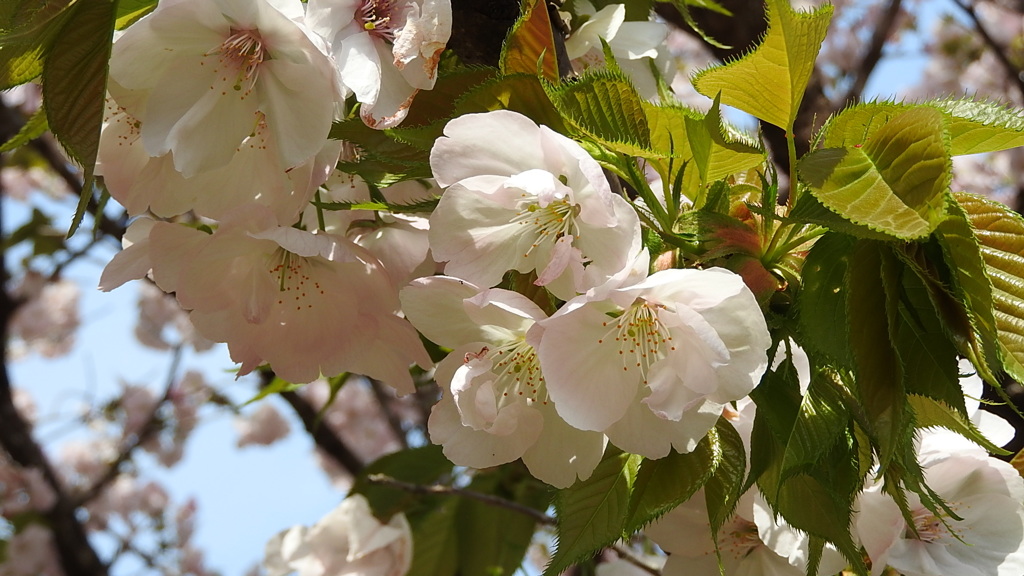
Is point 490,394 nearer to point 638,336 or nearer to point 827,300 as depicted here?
point 638,336

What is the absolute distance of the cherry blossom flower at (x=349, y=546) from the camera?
107 centimetres

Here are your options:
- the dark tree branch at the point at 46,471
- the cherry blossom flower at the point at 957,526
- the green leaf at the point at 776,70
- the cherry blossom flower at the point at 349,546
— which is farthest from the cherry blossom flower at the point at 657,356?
the dark tree branch at the point at 46,471

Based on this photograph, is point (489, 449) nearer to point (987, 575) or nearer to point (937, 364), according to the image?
point (937, 364)

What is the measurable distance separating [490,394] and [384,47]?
256mm

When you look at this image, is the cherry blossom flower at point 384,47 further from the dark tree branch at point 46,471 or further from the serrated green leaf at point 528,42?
the dark tree branch at point 46,471

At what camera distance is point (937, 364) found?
472mm

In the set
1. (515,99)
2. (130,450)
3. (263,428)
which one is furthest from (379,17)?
(263,428)

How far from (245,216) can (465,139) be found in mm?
188

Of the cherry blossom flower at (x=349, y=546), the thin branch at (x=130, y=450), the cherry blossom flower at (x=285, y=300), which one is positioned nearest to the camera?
the cherry blossom flower at (x=285, y=300)

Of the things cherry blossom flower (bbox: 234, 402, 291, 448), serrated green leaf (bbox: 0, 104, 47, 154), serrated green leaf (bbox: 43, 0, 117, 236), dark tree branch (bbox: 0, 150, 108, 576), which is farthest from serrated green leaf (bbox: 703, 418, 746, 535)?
cherry blossom flower (bbox: 234, 402, 291, 448)

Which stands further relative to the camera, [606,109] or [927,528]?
[927,528]

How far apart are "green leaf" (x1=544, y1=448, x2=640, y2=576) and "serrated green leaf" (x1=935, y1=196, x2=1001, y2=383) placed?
0.22 meters

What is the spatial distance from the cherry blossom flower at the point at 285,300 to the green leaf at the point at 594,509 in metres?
0.17

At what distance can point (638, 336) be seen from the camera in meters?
0.54
